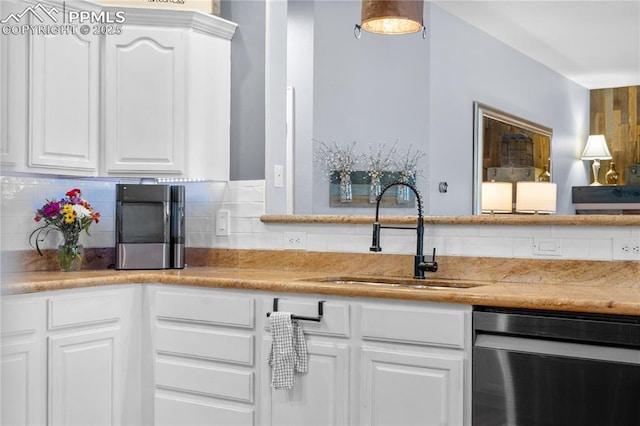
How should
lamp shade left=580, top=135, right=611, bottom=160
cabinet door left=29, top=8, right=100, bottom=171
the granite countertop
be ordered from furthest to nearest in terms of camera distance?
lamp shade left=580, top=135, right=611, bottom=160 < cabinet door left=29, top=8, right=100, bottom=171 < the granite countertop

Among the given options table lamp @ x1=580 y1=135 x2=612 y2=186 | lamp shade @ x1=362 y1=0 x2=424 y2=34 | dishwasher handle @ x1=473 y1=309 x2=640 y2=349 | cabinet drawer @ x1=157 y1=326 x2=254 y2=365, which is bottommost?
cabinet drawer @ x1=157 y1=326 x2=254 y2=365

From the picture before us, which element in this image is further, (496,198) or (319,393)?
(496,198)

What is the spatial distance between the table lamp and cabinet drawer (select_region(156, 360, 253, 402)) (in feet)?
16.0

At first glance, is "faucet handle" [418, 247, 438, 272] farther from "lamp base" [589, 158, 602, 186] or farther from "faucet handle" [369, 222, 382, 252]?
"lamp base" [589, 158, 602, 186]

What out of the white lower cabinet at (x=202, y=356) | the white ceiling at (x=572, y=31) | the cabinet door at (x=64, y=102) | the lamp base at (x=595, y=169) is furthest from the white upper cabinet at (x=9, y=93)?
the lamp base at (x=595, y=169)

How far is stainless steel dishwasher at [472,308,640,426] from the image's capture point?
203cm

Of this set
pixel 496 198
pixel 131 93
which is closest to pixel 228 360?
pixel 131 93

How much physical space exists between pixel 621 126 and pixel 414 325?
194 inches

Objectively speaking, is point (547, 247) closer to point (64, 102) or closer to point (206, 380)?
point (206, 380)

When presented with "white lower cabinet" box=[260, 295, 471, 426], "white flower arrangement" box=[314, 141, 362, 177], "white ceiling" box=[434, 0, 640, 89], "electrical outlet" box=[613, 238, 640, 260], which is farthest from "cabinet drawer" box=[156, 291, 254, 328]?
"white ceiling" box=[434, 0, 640, 89]

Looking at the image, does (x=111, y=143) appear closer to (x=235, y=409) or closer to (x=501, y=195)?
(x=235, y=409)

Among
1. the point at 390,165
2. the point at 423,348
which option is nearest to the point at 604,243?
the point at 423,348

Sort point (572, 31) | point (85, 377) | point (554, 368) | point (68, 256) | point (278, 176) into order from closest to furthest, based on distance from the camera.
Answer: point (554, 368)
point (85, 377)
point (68, 256)
point (278, 176)
point (572, 31)

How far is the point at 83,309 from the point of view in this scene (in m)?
2.84
